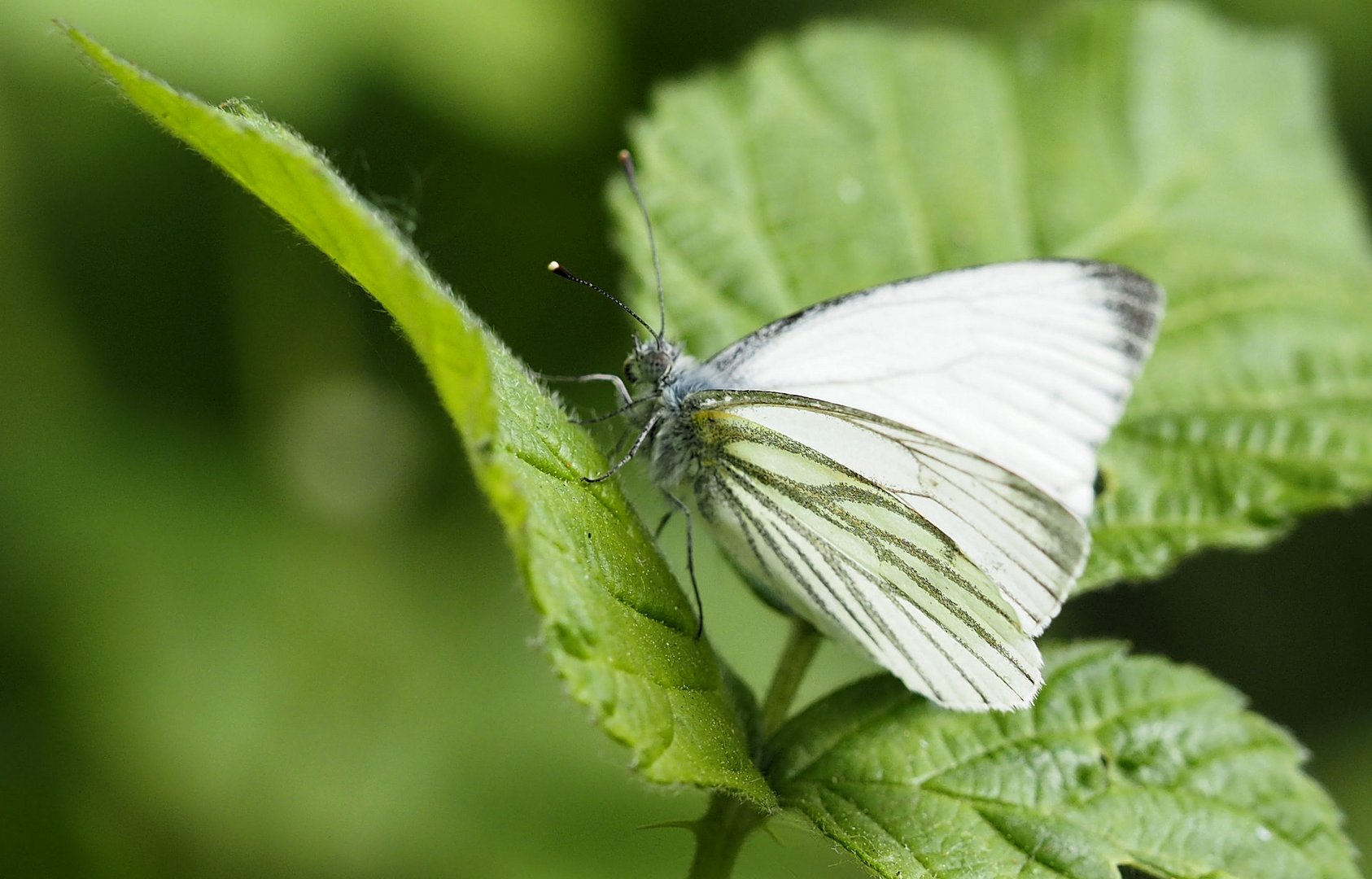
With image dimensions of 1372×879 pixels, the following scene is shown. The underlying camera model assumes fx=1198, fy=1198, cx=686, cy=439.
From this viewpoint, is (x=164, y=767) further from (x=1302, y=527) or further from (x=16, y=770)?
(x=1302, y=527)

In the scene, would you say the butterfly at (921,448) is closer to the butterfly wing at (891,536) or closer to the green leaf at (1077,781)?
the butterfly wing at (891,536)

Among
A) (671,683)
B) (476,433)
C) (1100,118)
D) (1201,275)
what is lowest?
(671,683)

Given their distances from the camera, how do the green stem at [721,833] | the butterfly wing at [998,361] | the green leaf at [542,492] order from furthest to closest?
the butterfly wing at [998,361] → the green stem at [721,833] → the green leaf at [542,492]

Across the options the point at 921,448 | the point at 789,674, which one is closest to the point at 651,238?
the point at 921,448

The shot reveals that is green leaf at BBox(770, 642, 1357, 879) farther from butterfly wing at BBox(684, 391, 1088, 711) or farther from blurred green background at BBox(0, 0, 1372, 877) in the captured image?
blurred green background at BBox(0, 0, 1372, 877)

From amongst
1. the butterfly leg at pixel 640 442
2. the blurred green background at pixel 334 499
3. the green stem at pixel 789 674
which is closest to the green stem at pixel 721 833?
the green stem at pixel 789 674

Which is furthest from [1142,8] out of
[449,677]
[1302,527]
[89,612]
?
[89,612]

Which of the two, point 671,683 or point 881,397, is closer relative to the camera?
point 671,683

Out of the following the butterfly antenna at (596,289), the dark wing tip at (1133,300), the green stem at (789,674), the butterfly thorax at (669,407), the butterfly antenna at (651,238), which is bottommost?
the green stem at (789,674)
